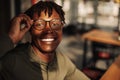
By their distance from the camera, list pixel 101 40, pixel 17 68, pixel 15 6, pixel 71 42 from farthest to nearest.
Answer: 1. pixel 71 42
2. pixel 101 40
3. pixel 15 6
4. pixel 17 68

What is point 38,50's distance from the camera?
1.70 m

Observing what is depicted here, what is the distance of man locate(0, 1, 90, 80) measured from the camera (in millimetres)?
1582

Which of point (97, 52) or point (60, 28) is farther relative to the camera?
point (97, 52)

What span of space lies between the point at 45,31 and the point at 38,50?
0.51ft

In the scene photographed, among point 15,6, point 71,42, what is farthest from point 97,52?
point 71,42

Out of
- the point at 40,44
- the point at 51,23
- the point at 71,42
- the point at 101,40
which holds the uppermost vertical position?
the point at 51,23

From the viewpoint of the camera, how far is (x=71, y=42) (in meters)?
6.45

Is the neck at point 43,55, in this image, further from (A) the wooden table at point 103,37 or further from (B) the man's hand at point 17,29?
(A) the wooden table at point 103,37

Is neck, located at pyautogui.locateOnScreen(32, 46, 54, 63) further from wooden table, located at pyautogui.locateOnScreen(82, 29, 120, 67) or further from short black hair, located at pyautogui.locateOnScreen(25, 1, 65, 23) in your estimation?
wooden table, located at pyautogui.locateOnScreen(82, 29, 120, 67)

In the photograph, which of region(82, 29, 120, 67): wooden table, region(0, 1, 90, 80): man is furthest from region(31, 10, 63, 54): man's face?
region(82, 29, 120, 67): wooden table

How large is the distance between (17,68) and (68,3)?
19.8ft

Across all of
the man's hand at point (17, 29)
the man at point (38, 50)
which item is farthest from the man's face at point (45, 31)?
the man's hand at point (17, 29)

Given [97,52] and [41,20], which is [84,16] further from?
[41,20]

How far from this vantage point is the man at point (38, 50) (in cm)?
158
